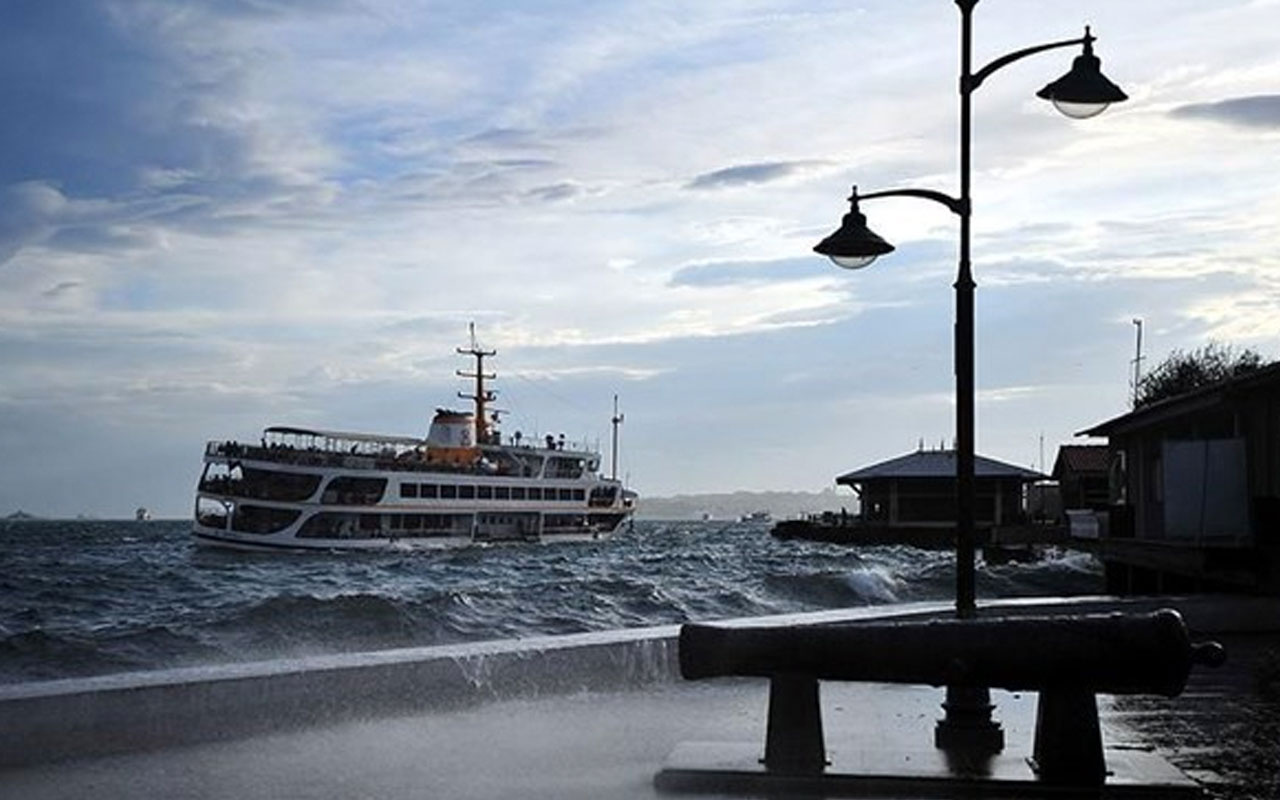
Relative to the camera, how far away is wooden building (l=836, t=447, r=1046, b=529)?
8256 centimetres

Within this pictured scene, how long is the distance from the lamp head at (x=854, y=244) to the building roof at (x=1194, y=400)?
1254 cm

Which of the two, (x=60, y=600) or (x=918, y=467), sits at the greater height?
(x=918, y=467)

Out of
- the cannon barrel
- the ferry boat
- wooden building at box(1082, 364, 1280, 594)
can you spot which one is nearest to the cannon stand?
the cannon barrel

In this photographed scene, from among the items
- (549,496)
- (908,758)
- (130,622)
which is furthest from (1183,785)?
(549,496)

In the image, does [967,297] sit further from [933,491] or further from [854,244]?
[933,491]

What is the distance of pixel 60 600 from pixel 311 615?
1178cm

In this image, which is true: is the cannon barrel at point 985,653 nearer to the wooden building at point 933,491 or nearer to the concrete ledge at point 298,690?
the concrete ledge at point 298,690

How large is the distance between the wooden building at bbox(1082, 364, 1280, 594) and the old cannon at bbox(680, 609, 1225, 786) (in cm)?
1484

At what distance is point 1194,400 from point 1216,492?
64.8 inches

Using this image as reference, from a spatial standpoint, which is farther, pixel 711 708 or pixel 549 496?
pixel 549 496

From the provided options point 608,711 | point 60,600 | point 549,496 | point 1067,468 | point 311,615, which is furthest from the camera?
point 549,496

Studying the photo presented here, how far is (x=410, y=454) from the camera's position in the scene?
8406cm

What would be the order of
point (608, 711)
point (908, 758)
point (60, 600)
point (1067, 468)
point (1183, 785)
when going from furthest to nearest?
1. point (1067, 468)
2. point (60, 600)
3. point (608, 711)
4. point (908, 758)
5. point (1183, 785)

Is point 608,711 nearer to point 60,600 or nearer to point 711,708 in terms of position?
point 711,708
